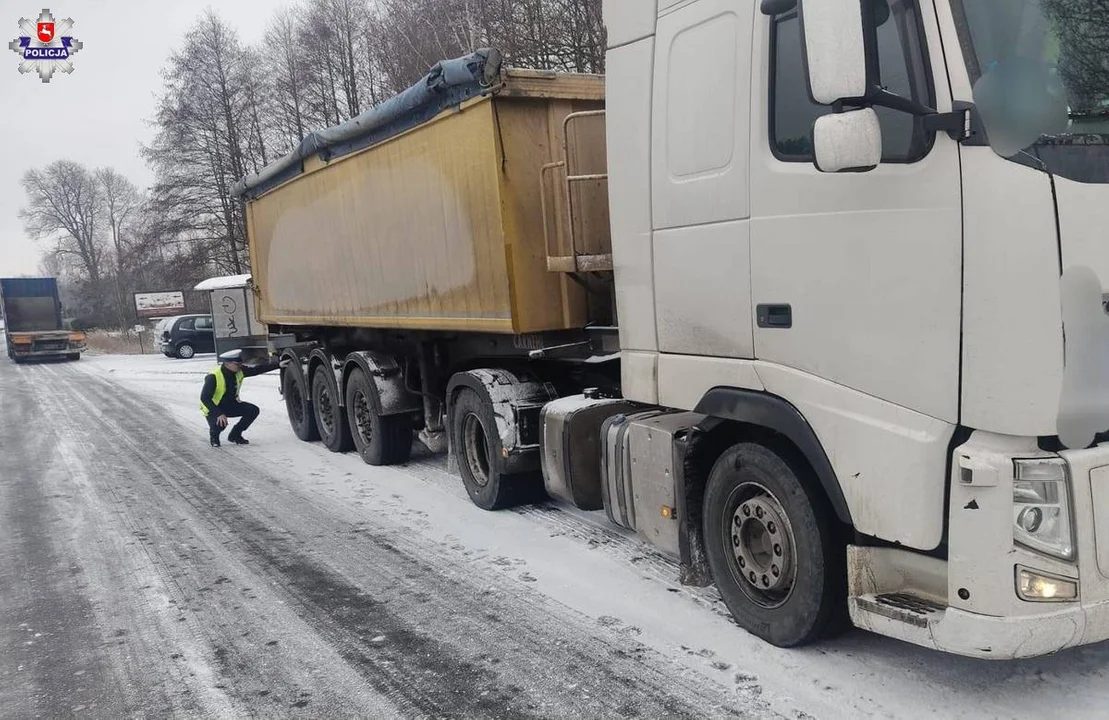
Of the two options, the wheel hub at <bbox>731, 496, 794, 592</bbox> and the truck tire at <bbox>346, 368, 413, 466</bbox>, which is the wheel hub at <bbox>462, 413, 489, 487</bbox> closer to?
the truck tire at <bbox>346, 368, 413, 466</bbox>

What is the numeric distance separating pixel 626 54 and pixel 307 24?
30591 mm

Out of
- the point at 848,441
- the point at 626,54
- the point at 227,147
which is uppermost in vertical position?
the point at 227,147

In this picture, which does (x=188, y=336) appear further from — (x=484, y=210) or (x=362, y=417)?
(x=484, y=210)

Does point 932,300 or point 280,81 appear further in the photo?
point 280,81

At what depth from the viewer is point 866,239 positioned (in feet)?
10.5

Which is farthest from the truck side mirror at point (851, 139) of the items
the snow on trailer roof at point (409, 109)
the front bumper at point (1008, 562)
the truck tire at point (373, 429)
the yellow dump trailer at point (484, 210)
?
the truck tire at point (373, 429)

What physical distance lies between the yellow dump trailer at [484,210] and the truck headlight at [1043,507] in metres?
3.05

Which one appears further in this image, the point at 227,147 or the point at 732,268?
the point at 227,147

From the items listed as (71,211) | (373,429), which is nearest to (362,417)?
(373,429)

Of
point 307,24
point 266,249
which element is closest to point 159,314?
point 307,24

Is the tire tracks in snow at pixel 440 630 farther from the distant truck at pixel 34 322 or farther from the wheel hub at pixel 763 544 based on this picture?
the distant truck at pixel 34 322

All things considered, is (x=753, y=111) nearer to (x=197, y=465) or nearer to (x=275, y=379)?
(x=197, y=465)

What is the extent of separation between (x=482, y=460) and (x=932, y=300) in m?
4.53

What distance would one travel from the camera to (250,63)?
36.2m
